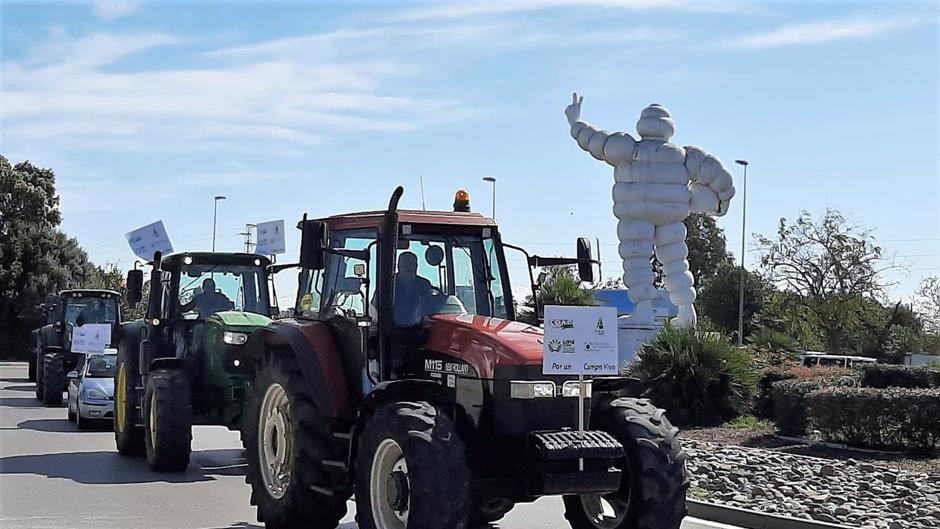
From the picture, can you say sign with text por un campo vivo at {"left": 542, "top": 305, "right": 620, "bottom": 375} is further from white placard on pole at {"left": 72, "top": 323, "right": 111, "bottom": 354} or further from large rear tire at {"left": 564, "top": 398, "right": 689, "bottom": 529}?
white placard on pole at {"left": 72, "top": 323, "right": 111, "bottom": 354}

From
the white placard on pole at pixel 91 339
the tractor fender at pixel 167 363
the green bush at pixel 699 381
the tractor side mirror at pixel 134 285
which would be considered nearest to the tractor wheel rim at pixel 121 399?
the tractor side mirror at pixel 134 285

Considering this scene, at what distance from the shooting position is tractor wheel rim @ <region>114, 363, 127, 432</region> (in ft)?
52.8

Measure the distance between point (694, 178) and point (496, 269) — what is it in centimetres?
2164

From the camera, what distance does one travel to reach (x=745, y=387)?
21109 mm

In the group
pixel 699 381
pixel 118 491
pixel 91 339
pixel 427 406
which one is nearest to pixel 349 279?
pixel 427 406

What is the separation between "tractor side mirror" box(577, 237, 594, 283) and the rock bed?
10.7 ft

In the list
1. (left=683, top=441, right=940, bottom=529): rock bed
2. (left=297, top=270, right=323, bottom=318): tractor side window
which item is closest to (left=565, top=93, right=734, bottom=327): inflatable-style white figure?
(left=683, top=441, right=940, bottom=529): rock bed

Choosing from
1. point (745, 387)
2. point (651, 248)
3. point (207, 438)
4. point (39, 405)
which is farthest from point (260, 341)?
point (651, 248)

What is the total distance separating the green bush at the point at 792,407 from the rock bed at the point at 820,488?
245 cm

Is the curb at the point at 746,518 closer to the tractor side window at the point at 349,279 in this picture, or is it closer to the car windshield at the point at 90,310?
Result: the tractor side window at the point at 349,279

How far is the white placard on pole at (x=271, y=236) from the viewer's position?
24.9 m

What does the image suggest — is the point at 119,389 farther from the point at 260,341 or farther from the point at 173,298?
the point at 260,341

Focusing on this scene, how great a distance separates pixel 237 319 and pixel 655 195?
1702 cm

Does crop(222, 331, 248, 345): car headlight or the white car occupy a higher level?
crop(222, 331, 248, 345): car headlight
